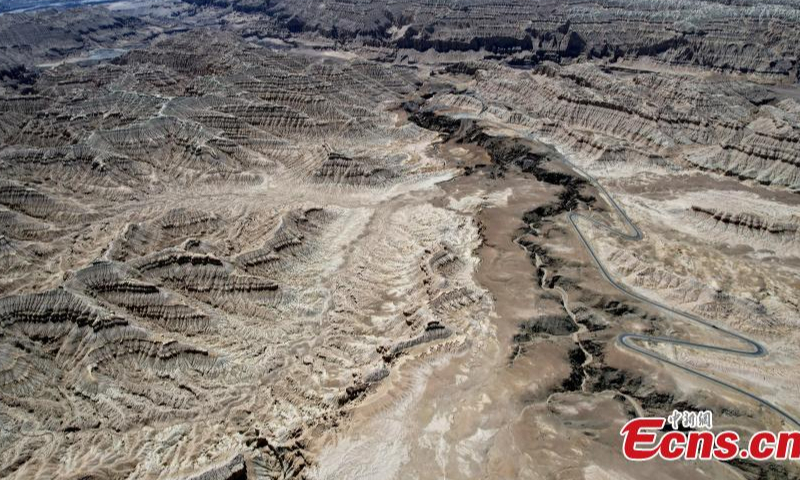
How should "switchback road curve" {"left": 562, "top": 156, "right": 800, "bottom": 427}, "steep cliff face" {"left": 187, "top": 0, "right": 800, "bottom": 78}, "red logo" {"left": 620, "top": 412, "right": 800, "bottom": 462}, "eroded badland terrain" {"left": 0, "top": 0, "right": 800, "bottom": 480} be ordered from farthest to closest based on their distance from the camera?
"steep cliff face" {"left": 187, "top": 0, "right": 800, "bottom": 78} < "switchback road curve" {"left": 562, "top": 156, "right": 800, "bottom": 427} < "eroded badland terrain" {"left": 0, "top": 0, "right": 800, "bottom": 480} < "red logo" {"left": 620, "top": 412, "right": 800, "bottom": 462}

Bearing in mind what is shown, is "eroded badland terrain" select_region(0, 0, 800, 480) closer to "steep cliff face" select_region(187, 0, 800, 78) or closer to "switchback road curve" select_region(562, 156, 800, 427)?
"switchback road curve" select_region(562, 156, 800, 427)

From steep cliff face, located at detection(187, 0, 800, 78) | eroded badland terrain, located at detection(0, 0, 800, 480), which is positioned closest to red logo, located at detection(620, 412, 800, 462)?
eroded badland terrain, located at detection(0, 0, 800, 480)

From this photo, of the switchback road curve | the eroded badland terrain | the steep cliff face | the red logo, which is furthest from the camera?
the steep cliff face

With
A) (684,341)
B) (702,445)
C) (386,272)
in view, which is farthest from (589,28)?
(702,445)

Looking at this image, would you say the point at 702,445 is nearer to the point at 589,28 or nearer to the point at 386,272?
the point at 386,272

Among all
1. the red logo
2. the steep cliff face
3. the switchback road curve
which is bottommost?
the red logo
